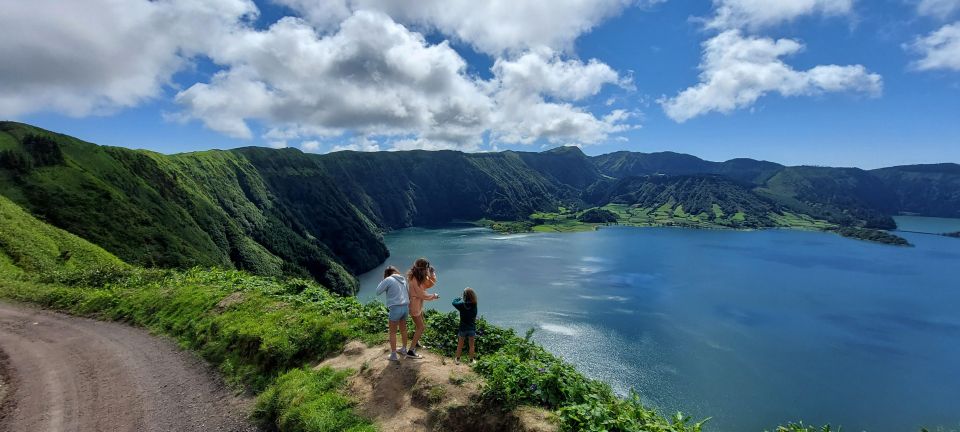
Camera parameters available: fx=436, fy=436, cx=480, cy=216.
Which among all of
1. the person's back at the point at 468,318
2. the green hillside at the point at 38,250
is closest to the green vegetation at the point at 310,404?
the person's back at the point at 468,318

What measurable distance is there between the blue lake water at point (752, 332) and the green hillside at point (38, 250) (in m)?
68.1

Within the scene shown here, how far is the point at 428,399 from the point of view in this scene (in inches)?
450

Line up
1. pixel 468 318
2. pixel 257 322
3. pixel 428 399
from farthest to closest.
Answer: pixel 257 322 < pixel 468 318 < pixel 428 399

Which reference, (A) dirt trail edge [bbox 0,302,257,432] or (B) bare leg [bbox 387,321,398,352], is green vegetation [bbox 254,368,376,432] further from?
(B) bare leg [bbox 387,321,398,352]

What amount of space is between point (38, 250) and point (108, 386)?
125ft

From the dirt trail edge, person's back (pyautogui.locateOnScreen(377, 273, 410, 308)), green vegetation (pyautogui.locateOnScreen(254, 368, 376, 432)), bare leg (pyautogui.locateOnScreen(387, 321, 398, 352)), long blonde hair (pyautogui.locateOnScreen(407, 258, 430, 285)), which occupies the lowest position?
the dirt trail edge

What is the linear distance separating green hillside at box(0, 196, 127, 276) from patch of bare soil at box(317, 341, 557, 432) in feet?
89.7

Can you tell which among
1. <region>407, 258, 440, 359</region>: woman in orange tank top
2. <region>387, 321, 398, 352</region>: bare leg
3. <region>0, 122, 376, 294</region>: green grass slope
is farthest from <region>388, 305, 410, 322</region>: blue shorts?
<region>0, 122, 376, 294</region>: green grass slope

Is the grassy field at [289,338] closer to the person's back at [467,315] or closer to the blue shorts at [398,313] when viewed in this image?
the person's back at [467,315]

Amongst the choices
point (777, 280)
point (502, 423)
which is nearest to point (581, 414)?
point (502, 423)

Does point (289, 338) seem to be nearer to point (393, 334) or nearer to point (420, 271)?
point (393, 334)

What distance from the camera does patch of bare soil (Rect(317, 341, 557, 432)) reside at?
1064 cm

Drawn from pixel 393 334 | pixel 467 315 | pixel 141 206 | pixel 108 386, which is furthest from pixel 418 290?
pixel 141 206

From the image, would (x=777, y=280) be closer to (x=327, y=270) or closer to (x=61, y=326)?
(x=327, y=270)
